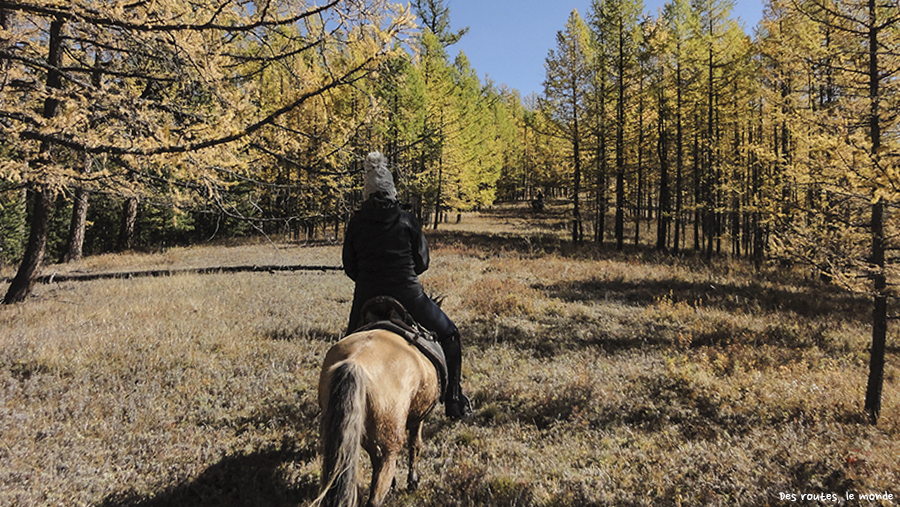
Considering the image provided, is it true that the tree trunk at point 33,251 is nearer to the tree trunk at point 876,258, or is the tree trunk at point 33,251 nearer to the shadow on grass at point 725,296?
the shadow on grass at point 725,296

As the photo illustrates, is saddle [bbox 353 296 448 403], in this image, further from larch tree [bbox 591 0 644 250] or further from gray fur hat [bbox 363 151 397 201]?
larch tree [bbox 591 0 644 250]

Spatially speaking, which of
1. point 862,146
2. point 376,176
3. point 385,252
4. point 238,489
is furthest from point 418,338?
point 862,146

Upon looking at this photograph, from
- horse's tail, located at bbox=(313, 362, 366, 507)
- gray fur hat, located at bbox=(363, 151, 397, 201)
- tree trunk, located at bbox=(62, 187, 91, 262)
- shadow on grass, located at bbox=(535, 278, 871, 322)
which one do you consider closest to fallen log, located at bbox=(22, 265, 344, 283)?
tree trunk, located at bbox=(62, 187, 91, 262)

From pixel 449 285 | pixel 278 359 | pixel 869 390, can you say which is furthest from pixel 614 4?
pixel 278 359

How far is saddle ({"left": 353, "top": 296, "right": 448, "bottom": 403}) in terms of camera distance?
3779 millimetres

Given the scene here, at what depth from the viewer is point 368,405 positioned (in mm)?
2852

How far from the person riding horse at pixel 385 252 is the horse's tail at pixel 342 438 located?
1490 mm

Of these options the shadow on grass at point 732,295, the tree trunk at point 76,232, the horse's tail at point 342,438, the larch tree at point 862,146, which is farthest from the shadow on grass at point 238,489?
the tree trunk at point 76,232

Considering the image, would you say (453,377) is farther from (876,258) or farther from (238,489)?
(876,258)

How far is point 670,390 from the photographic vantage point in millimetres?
6688

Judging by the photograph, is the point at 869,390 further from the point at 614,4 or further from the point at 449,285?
the point at 614,4

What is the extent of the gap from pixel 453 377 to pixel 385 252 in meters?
1.66

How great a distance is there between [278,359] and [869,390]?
919 centimetres

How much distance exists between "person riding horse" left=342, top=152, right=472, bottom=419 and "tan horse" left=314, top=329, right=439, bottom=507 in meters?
0.59
